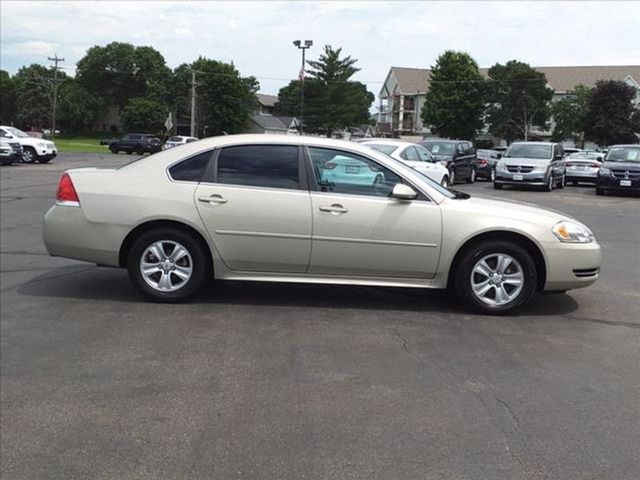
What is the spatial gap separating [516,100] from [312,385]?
67215 millimetres

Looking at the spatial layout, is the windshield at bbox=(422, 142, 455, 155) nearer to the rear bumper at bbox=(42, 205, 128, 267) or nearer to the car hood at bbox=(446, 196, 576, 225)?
the car hood at bbox=(446, 196, 576, 225)

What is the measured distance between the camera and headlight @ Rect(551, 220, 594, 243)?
580 centimetres

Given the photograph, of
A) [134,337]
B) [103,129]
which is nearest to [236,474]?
[134,337]

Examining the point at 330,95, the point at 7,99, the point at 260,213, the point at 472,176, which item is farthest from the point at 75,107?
the point at 260,213

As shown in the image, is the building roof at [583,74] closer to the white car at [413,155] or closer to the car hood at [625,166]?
the car hood at [625,166]

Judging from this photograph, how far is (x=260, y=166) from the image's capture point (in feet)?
Answer: 19.6

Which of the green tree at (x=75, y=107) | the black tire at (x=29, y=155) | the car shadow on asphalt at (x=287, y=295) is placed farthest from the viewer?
the green tree at (x=75, y=107)

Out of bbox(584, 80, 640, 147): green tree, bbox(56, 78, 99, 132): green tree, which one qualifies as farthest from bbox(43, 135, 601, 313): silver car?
bbox(56, 78, 99, 132): green tree

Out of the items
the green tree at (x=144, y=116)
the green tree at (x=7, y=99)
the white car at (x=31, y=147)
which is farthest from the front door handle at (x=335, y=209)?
the green tree at (x=7, y=99)

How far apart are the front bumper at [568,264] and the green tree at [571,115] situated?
201 feet

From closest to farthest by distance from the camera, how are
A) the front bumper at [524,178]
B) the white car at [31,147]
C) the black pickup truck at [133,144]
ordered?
1. the front bumper at [524,178]
2. the white car at [31,147]
3. the black pickup truck at [133,144]

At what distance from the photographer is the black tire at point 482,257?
5750 mm

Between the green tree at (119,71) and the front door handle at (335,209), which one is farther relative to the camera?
the green tree at (119,71)

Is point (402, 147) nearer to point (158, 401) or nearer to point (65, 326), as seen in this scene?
point (65, 326)
